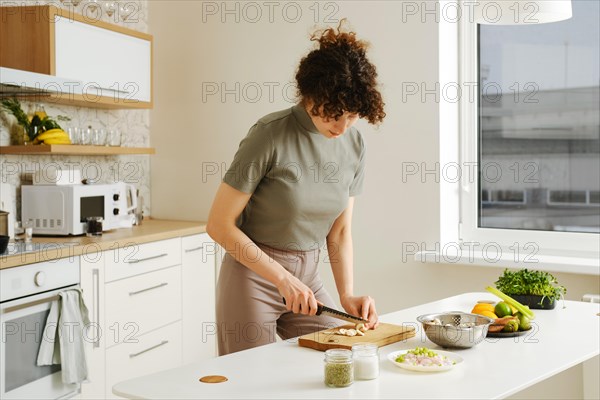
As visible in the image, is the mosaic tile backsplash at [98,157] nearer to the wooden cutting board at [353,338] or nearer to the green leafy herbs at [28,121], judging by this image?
the green leafy herbs at [28,121]

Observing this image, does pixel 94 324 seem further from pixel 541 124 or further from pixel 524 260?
pixel 541 124

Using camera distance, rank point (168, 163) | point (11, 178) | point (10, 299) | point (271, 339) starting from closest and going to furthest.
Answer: point (271, 339) < point (10, 299) < point (11, 178) < point (168, 163)

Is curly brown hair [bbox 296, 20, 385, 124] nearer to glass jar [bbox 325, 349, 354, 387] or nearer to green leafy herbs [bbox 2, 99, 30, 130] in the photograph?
glass jar [bbox 325, 349, 354, 387]

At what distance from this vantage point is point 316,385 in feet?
5.42

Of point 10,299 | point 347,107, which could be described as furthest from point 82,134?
point 347,107

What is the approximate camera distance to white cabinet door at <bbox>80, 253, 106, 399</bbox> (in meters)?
3.35

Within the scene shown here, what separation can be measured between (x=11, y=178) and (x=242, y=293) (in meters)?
1.91

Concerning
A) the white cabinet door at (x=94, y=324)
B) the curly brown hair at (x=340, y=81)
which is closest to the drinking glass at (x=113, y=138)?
the white cabinet door at (x=94, y=324)

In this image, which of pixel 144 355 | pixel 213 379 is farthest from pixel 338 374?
pixel 144 355

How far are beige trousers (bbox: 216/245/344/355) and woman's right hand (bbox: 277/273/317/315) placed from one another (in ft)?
0.74

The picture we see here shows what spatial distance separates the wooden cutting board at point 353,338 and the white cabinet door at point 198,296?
2.07 meters

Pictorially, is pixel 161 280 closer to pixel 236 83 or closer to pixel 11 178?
pixel 11 178

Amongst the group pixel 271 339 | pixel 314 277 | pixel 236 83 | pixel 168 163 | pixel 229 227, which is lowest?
pixel 271 339

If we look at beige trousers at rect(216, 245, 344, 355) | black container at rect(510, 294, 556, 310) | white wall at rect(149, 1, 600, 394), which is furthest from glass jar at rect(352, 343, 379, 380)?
white wall at rect(149, 1, 600, 394)
